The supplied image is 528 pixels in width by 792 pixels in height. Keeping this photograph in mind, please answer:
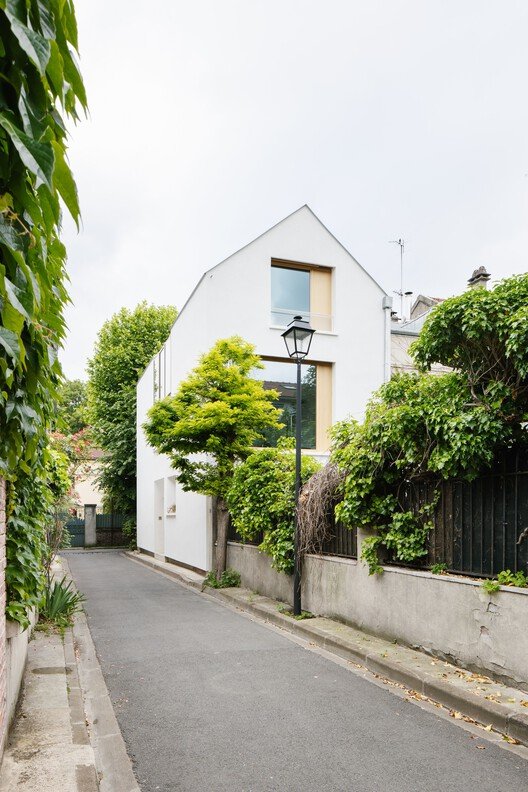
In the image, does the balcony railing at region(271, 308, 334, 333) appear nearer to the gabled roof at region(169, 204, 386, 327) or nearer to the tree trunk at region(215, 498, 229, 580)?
the gabled roof at region(169, 204, 386, 327)

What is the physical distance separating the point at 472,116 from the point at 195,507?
40.4ft

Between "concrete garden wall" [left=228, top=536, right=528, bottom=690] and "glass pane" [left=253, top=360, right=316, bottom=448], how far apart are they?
6693mm

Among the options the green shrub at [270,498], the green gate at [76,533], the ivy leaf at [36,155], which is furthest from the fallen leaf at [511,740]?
the green gate at [76,533]

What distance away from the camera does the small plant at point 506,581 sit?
6.04 metres

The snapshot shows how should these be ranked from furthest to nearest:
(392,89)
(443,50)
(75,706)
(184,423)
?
(184,423) < (392,89) < (443,50) < (75,706)

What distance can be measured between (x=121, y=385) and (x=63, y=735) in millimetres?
26466

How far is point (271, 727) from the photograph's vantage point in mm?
5328

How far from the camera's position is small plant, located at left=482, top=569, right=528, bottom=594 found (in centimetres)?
604

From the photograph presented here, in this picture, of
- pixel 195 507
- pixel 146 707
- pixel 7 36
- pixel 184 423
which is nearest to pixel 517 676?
pixel 146 707

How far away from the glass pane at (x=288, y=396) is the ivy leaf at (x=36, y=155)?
596 inches

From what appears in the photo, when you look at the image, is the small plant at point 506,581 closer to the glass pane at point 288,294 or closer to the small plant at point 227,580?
the small plant at point 227,580

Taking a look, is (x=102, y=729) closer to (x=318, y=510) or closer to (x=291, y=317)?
(x=318, y=510)

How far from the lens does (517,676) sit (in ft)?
19.1

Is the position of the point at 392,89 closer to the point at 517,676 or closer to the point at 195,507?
the point at 517,676
